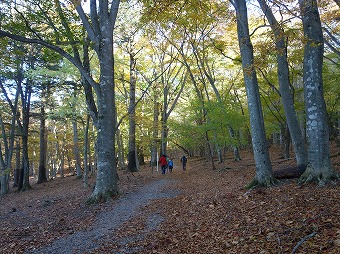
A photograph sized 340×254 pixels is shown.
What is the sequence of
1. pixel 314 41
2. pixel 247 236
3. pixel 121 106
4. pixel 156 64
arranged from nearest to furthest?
pixel 247 236 → pixel 314 41 → pixel 156 64 → pixel 121 106

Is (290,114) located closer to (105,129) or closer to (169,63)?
(105,129)

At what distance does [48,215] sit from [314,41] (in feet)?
31.0

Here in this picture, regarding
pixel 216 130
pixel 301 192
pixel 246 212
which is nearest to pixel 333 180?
pixel 301 192

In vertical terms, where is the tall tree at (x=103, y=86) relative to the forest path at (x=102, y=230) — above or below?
above

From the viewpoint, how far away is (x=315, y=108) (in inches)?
255

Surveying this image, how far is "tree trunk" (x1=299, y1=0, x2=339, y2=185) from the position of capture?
6.37 metres

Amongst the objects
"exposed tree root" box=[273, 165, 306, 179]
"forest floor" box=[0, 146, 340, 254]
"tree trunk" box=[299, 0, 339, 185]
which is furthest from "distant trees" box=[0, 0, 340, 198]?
"forest floor" box=[0, 146, 340, 254]

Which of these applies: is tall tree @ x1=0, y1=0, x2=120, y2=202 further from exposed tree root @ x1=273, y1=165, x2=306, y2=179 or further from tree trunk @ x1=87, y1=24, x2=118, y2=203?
exposed tree root @ x1=273, y1=165, x2=306, y2=179

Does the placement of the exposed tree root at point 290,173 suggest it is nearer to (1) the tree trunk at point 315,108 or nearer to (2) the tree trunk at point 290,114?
(2) the tree trunk at point 290,114

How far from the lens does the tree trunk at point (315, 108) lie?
6.37m

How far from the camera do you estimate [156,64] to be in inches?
891

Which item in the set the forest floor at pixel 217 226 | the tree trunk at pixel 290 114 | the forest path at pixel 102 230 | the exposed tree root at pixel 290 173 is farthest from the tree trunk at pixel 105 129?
the tree trunk at pixel 290 114

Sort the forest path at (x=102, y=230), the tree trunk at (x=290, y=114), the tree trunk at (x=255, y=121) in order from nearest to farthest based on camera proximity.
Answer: the forest path at (x=102, y=230)
the tree trunk at (x=255, y=121)
the tree trunk at (x=290, y=114)

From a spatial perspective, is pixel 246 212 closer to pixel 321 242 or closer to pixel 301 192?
pixel 301 192
